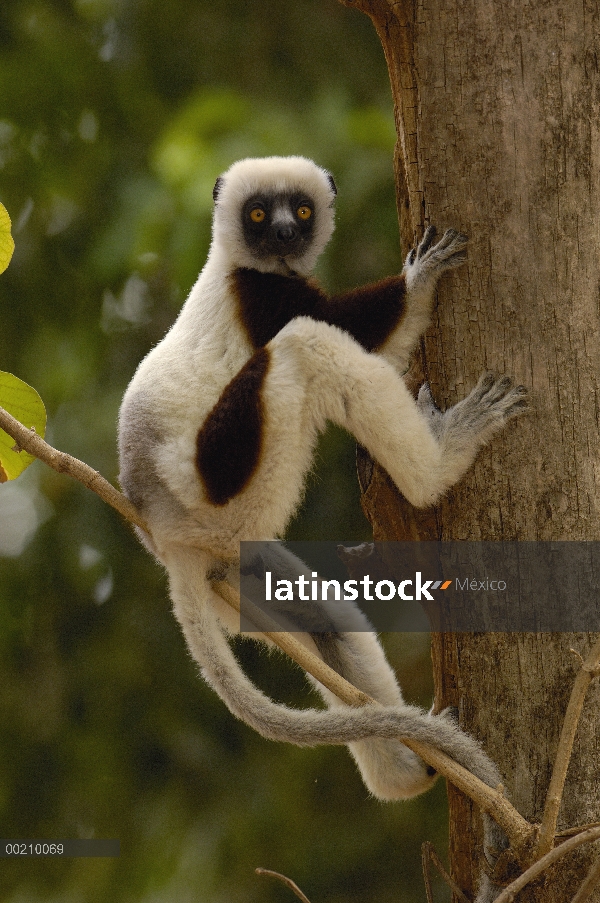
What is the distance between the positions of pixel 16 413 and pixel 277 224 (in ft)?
5.40

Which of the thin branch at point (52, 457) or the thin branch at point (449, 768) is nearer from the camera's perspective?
the thin branch at point (449, 768)

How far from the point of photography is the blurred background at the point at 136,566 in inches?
242

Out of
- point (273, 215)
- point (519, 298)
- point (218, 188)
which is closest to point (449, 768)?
point (519, 298)

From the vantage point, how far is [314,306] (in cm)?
396

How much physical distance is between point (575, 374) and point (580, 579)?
71 cm

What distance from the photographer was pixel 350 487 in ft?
21.4

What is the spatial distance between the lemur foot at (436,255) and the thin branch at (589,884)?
81.3 inches

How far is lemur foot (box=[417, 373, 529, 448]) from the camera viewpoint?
3225mm

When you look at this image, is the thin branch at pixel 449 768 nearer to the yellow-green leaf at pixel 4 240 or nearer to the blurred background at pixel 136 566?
the yellow-green leaf at pixel 4 240

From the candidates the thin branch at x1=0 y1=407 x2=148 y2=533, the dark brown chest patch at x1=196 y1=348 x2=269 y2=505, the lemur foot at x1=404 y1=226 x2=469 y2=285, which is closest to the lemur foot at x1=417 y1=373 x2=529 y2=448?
the lemur foot at x1=404 y1=226 x2=469 y2=285

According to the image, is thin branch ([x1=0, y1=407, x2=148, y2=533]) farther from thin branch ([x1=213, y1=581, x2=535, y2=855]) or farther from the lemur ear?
the lemur ear

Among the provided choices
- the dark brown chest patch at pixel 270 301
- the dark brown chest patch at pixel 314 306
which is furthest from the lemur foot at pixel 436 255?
the dark brown chest patch at pixel 270 301

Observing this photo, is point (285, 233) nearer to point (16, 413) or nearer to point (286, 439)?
point (286, 439)

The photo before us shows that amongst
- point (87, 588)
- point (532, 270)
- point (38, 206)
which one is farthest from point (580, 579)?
point (38, 206)
